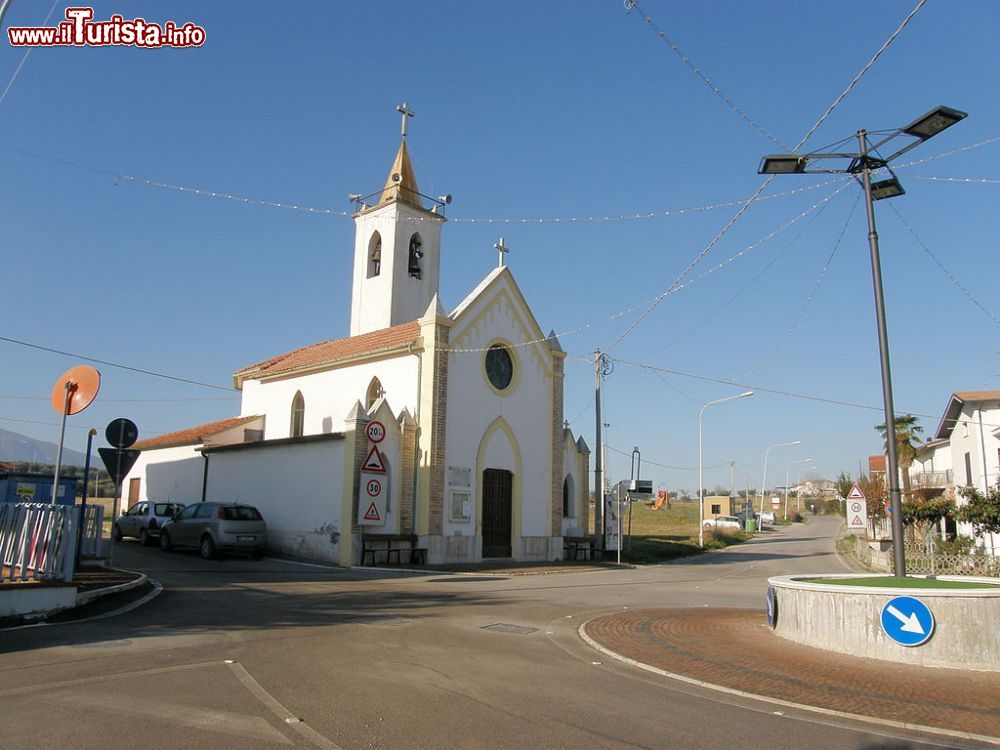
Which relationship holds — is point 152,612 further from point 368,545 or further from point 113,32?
point 368,545

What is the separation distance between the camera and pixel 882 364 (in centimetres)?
1130

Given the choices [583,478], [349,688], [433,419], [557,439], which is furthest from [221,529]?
[349,688]

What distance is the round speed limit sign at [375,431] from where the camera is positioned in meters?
22.0

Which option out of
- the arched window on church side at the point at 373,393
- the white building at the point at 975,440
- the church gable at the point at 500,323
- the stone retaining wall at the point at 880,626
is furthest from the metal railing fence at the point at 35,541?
the white building at the point at 975,440

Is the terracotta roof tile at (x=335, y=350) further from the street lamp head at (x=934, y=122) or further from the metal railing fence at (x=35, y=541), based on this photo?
the street lamp head at (x=934, y=122)

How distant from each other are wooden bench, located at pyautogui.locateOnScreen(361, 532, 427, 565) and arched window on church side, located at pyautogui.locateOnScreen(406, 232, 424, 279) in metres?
14.9

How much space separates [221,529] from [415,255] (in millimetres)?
16632

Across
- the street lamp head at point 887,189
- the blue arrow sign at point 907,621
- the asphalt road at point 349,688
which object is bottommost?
the asphalt road at point 349,688

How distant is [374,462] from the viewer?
21.5m

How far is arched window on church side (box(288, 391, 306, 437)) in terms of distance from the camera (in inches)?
1173

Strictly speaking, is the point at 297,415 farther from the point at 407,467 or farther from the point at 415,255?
the point at 415,255

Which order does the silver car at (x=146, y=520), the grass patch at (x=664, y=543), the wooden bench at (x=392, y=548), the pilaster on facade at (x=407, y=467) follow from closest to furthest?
1. the wooden bench at (x=392, y=548)
2. the pilaster on facade at (x=407, y=467)
3. the silver car at (x=146, y=520)
4. the grass patch at (x=664, y=543)

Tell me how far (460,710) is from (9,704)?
3550 millimetres

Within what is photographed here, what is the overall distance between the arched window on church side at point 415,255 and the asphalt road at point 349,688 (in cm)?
2263
